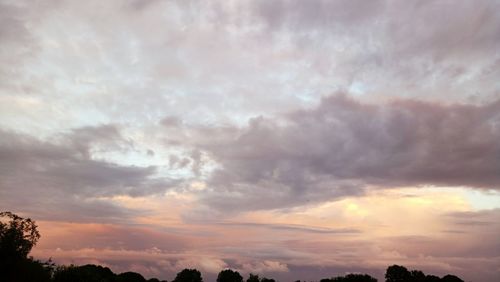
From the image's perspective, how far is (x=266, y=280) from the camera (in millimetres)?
198000

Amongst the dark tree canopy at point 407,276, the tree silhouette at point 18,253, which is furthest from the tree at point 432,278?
the tree silhouette at point 18,253

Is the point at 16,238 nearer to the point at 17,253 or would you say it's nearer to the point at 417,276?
the point at 17,253

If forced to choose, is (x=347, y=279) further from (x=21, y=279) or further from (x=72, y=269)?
(x=21, y=279)

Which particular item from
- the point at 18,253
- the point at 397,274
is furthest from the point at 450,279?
the point at 18,253

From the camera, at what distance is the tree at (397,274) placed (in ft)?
613

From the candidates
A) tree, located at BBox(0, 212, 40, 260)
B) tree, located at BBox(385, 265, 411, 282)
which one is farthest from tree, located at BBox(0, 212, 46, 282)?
tree, located at BBox(385, 265, 411, 282)

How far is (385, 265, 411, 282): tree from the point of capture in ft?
613

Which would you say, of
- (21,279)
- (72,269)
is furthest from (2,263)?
(72,269)

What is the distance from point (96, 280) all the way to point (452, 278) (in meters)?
139

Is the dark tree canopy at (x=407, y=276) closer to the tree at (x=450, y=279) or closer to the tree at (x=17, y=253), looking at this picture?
the tree at (x=450, y=279)

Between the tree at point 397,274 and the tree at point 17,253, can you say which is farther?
the tree at point 397,274

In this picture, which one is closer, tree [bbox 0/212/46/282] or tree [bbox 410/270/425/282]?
tree [bbox 0/212/46/282]

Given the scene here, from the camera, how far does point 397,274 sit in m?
188

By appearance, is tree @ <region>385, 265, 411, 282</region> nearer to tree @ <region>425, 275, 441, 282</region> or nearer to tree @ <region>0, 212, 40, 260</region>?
tree @ <region>425, 275, 441, 282</region>
